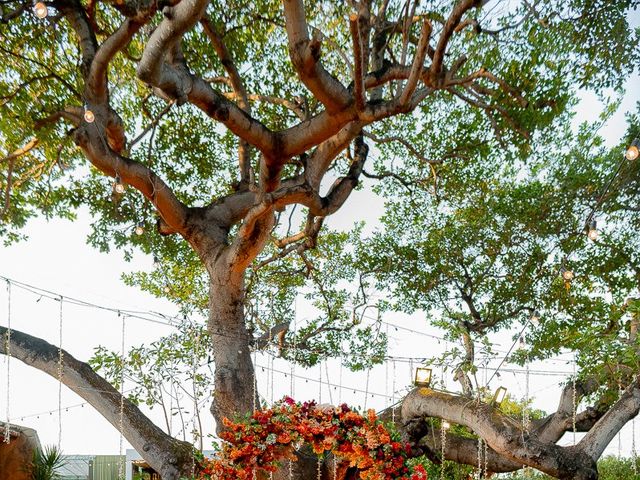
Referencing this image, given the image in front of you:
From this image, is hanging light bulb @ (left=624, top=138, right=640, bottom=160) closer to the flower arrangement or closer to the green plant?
the flower arrangement

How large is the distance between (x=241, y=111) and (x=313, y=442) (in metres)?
2.54

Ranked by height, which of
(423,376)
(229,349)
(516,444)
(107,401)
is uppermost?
(229,349)

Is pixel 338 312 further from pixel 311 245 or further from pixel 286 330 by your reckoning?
pixel 311 245

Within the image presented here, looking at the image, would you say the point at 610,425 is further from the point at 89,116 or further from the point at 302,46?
the point at 89,116

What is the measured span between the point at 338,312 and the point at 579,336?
13.3 feet

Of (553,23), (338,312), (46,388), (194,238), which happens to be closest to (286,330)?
(338,312)

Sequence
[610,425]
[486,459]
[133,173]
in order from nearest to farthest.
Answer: [610,425]
[133,173]
[486,459]

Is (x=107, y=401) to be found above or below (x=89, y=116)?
below

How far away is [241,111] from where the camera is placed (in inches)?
210

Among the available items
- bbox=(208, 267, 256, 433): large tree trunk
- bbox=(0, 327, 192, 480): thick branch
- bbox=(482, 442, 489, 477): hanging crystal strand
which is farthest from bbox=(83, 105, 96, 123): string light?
bbox=(482, 442, 489, 477): hanging crystal strand

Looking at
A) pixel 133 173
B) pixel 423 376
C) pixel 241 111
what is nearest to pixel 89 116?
pixel 133 173

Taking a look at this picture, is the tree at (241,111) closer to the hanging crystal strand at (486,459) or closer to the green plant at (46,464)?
the green plant at (46,464)

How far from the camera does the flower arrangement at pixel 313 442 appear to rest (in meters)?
5.19

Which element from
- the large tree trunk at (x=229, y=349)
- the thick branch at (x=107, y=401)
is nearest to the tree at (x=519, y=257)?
the large tree trunk at (x=229, y=349)
